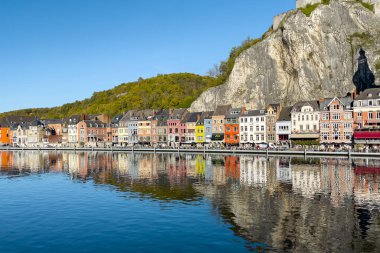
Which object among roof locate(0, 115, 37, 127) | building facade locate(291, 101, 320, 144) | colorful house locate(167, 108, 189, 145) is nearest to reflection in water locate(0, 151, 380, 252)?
building facade locate(291, 101, 320, 144)

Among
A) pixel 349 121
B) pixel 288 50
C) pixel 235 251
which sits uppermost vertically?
pixel 288 50

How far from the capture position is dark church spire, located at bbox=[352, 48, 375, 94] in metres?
98.9

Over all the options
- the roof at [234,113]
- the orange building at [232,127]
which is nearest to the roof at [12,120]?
the orange building at [232,127]

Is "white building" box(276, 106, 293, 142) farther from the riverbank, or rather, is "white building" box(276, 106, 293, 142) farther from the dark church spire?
the dark church spire

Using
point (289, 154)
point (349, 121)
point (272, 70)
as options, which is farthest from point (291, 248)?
point (272, 70)

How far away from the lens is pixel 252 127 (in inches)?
4161

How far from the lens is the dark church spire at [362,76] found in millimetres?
98875

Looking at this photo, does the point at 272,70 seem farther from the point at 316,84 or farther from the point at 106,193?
the point at 106,193

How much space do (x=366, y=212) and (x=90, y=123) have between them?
12365cm

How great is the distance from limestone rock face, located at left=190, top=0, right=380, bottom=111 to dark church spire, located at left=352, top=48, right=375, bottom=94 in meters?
1.15

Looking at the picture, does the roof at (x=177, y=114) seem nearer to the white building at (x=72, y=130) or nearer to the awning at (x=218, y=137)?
the awning at (x=218, y=137)

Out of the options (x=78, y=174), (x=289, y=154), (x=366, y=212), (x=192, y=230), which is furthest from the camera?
(x=289, y=154)

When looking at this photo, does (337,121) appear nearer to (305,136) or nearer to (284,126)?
(305,136)

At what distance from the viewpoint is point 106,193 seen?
44156mm
